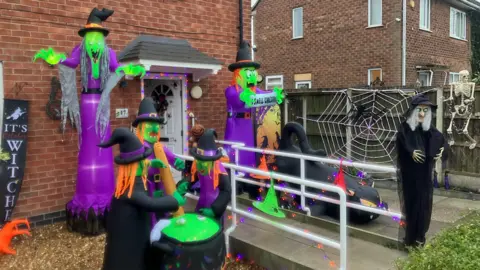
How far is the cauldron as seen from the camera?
319cm

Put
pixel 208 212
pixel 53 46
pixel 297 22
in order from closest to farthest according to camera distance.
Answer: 1. pixel 208 212
2. pixel 53 46
3. pixel 297 22

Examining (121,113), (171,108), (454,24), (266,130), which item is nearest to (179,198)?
(266,130)

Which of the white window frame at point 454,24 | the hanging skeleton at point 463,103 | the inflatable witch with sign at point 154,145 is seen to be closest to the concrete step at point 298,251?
the inflatable witch with sign at point 154,145

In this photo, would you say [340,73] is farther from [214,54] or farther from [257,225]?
[257,225]

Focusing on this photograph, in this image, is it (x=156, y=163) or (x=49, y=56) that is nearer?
(x=156, y=163)

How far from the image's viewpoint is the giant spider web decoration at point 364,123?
857 centimetres

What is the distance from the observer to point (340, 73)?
48.0 feet

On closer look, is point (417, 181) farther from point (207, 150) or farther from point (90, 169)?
point (90, 169)

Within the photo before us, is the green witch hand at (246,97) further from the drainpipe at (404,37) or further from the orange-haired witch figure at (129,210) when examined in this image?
the drainpipe at (404,37)

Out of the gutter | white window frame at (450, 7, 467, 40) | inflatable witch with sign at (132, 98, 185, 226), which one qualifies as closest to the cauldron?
inflatable witch with sign at (132, 98, 185, 226)

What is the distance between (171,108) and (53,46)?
7.25ft

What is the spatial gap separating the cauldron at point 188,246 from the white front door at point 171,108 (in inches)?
158

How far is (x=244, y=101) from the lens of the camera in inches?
240

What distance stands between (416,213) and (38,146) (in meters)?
4.90
